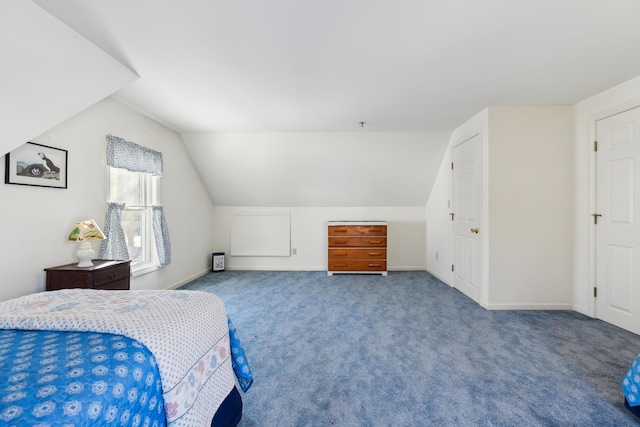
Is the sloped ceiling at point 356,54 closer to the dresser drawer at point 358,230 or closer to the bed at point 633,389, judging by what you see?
the dresser drawer at point 358,230

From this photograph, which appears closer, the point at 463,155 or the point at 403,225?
the point at 463,155

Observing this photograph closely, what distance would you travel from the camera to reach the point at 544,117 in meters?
3.08

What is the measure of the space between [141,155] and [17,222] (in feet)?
4.74

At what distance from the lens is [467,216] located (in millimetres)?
3559

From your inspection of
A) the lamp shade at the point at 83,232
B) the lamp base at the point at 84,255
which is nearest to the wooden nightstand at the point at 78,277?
the lamp base at the point at 84,255

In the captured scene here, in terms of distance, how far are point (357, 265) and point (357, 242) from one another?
0.40 meters

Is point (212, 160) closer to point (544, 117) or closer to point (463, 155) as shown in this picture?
point (463, 155)

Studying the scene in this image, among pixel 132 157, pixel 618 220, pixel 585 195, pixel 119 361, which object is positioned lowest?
pixel 119 361

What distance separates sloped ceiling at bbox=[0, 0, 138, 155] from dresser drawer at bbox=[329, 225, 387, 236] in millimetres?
3539

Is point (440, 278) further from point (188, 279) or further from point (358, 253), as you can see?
point (188, 279)

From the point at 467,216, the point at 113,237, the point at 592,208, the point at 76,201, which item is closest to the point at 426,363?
the point at 467,216

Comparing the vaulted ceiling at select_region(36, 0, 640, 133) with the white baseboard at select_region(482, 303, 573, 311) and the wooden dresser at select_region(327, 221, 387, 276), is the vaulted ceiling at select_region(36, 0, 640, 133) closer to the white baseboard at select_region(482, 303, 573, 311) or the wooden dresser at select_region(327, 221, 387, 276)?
the wooden dresser at select_region(327, 221, 387, 276)

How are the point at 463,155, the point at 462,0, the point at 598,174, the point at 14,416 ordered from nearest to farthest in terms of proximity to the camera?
the point at 14,416
the point at 462,0
the point at 598,174
the point at 463,155

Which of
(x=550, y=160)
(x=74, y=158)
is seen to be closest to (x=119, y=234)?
(x=74, y=158)
